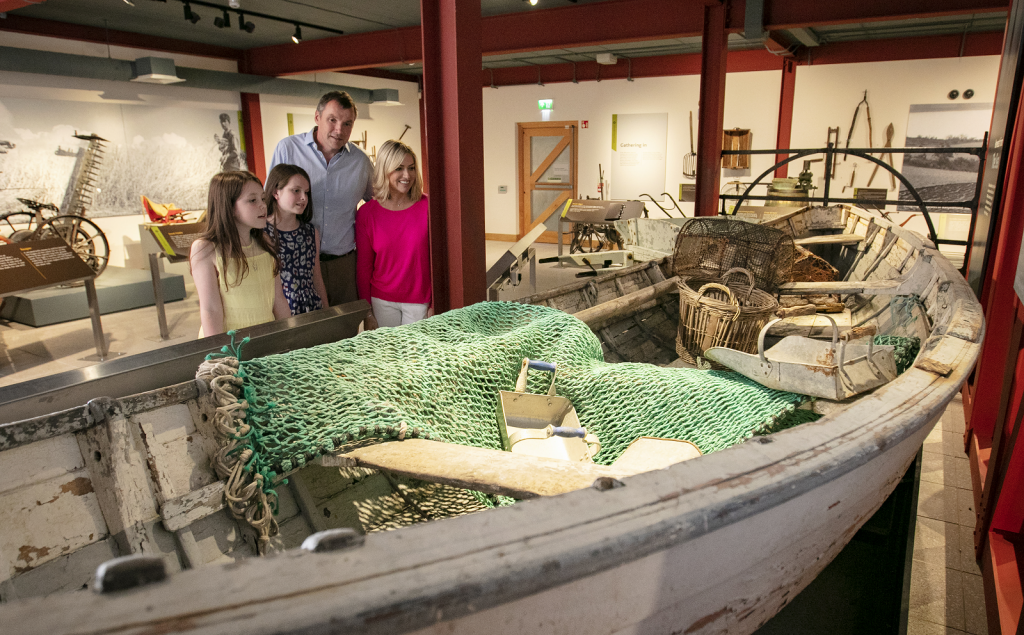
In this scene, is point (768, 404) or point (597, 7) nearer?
point (768, 404)

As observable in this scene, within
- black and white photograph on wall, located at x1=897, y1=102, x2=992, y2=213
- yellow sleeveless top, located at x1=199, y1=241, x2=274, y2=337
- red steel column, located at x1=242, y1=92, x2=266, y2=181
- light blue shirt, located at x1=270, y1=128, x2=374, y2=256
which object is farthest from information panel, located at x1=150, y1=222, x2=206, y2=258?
black and white photograph on wall, located at x1=897, y1=102, x2=992, y2=213

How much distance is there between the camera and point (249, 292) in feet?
9.04

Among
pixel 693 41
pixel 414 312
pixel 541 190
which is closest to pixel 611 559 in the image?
pixel 414 312

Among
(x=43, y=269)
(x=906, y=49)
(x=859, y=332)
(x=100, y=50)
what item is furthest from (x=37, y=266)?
(x=906, y=49)

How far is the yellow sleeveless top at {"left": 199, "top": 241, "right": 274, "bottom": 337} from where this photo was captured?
2.71 metres

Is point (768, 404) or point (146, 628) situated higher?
point (146, 628)

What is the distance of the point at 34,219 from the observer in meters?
8.20

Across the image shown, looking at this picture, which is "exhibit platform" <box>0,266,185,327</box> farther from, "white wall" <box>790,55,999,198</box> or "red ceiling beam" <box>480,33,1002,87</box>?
"white wall" <box>790,55,999,198</box>

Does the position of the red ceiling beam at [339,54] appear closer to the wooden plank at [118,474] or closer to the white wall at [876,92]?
the white wall at [876,92]

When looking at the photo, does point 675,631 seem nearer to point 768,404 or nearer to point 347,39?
point 768,404

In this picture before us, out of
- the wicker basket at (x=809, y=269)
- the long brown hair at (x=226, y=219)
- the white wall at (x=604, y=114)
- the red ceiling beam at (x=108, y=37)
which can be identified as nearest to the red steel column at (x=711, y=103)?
the wicker basket at (x=809, y=269)

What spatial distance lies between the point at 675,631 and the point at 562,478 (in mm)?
428

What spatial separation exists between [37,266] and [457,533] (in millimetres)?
6173

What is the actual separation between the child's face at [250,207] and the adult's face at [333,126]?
67 centimetres
